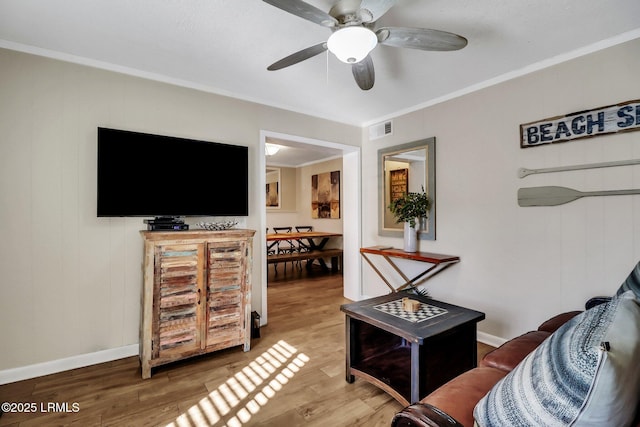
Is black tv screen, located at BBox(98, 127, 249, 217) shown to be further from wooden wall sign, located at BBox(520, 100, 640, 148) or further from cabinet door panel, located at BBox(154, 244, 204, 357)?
wooden wall sign, located at BBox(520, 100, 640, 148)

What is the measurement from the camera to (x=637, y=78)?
212cm

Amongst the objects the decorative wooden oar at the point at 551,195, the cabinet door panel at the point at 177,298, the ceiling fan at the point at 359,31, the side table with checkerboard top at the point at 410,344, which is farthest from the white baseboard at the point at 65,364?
the decorative wooden oar at the point at 551,195

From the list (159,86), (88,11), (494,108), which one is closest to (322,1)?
(88,11)

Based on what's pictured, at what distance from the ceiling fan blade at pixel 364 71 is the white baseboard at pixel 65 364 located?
9.32 ft

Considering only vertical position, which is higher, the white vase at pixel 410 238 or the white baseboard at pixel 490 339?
the white vase at pixel 410 238

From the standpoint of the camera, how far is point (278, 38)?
2.18 m

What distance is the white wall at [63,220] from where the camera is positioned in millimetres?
2232

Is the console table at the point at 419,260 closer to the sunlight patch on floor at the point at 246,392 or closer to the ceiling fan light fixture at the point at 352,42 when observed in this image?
the sunlight patch on floor at the point at 246,392

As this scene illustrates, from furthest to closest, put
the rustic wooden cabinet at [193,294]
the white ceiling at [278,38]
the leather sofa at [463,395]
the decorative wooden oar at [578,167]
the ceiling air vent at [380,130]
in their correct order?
the ceiling air vent at [380,130] → the rustic wooden cabinet at [193,294] → the decorative wooden oar at [578,167] → the white ceiling at [278,38] → the leather sofa at [463,395]

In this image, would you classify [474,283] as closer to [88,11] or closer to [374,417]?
[374,417]

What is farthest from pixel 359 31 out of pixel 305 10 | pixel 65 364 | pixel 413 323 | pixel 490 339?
pixel 65 364

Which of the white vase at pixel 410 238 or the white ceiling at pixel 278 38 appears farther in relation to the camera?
the white vase at pixel 410 238

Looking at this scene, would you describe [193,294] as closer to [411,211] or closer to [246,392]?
[246,392]

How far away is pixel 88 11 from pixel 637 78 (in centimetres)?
365
